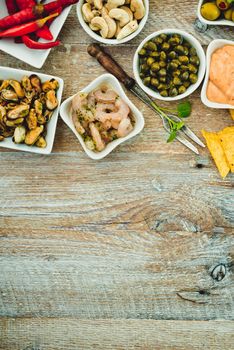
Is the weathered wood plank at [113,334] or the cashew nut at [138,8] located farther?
the weathered wood plank at [113,334]

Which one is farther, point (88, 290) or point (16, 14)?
point (88, 290)

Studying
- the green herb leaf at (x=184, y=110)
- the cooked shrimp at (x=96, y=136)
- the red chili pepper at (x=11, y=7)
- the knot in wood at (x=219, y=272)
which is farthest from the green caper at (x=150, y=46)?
the knot in wood at (x=219, y=272)

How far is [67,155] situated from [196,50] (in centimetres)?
60

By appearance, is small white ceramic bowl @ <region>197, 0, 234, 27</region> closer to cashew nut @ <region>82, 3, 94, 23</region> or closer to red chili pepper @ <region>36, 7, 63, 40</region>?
cashew nut @ <region>82, 3, 94, 23</region>

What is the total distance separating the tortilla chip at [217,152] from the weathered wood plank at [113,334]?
0.61m

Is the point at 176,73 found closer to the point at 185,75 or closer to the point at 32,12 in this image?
the point at 185,75

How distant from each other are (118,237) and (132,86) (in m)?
0.56

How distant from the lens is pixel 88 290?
6.15 feet

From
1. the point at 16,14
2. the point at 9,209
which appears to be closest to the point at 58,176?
the point at 9,209

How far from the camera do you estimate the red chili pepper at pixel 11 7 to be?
1.70 m

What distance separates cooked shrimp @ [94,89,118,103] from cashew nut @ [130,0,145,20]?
277mm

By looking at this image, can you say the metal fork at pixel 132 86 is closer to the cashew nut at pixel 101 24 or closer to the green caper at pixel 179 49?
the cashew nut at pixel 101 24

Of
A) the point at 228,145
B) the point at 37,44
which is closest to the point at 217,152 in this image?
the point at 228,145

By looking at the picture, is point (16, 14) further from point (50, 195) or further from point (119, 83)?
point (50, 195)
